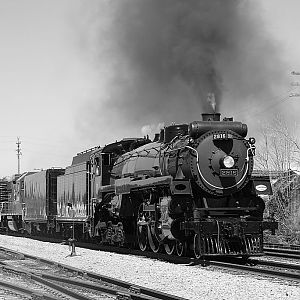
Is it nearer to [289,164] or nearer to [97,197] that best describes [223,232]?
[97,197]

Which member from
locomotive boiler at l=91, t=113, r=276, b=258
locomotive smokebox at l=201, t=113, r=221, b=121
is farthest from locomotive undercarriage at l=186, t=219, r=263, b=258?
locomotive smokebox at l=201, t=113, r=221, b=121

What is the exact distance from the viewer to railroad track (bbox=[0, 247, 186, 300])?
30.9 feet

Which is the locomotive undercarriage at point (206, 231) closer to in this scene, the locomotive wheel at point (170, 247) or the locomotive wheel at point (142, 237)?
the locomotive wheel at point (170, 247)

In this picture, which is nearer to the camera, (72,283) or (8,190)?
(72,283)

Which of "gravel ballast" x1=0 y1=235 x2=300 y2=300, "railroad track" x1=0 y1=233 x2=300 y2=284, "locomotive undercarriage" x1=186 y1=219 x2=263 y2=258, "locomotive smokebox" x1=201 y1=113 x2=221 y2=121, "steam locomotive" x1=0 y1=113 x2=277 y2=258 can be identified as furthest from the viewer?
"locomotive smokebox" x1=201 y1=113 x2=221 y2=121

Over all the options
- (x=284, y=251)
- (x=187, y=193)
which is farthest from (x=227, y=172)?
(x=284, y=251)

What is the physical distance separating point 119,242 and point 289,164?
560 inches

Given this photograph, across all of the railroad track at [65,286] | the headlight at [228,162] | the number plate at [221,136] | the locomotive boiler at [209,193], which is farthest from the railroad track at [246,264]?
the number plate at [221,136]

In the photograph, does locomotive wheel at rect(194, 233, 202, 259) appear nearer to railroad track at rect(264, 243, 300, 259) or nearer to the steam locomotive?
the steam locomotive

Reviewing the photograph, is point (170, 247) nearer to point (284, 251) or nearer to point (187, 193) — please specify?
point (187, 193)

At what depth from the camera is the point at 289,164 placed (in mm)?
31141

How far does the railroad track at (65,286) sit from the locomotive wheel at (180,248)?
3.17m

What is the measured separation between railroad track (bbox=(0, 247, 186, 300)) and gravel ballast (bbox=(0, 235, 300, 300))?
0.68 metres

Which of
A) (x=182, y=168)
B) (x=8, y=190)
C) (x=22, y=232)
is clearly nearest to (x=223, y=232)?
(x=182, y=168)
